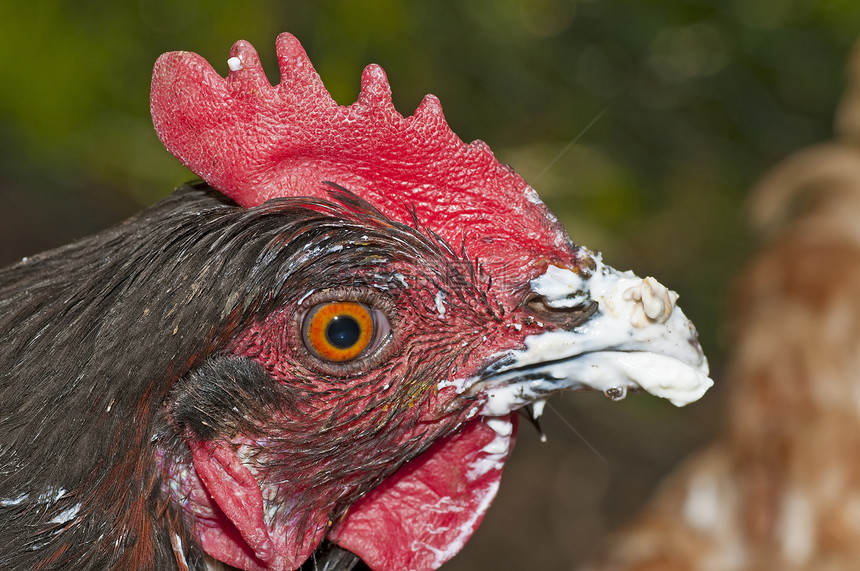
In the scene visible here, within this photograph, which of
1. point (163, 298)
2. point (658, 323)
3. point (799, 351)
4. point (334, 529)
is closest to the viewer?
point (163, 298)

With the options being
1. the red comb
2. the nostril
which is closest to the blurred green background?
the red comb

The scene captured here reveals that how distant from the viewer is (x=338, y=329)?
180cm

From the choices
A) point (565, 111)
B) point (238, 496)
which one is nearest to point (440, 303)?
point (238, 496)

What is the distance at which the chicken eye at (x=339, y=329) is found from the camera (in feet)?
5.88

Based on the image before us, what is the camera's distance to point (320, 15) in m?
6.27

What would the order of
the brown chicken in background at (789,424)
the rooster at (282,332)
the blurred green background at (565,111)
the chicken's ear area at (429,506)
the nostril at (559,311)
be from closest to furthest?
the rooster at (282,332) < the nostril at (559,311) < the chicken's ear area at (429,506) < the brown chicken in background at (789,424) < the blurred green background at (565,111)

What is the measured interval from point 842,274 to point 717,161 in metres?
→ 3.85

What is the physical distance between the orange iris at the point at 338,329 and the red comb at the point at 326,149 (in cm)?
24

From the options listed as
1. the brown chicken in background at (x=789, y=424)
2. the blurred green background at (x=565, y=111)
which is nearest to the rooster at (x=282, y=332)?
the brown chicken in background at (x=789, y=424)

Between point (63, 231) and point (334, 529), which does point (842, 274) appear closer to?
point (334, 529)

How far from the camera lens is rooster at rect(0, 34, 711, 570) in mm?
1775

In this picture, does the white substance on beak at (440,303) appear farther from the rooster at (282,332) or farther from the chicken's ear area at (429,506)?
the chicken's ear area at (429,506)

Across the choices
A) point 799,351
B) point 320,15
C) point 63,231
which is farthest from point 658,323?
point 63,231

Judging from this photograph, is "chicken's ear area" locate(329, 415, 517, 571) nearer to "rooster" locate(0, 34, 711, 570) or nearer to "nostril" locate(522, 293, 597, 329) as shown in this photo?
"rooster" locate(0, 34, 711, 570)
